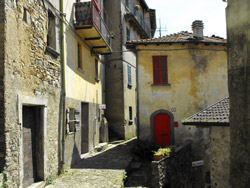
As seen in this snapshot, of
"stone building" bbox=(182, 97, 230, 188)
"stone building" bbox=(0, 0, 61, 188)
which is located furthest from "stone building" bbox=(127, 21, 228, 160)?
"stone building" bbox=(0, 0, 61, 188)

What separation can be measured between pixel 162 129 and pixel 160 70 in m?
3.13

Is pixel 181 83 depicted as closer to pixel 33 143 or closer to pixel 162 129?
pixel 162 129

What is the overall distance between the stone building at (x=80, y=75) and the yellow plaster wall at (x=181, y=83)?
2489mm

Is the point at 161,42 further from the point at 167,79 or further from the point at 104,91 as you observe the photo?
the point at 104,91

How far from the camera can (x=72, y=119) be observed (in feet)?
33.6

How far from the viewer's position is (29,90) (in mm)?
6773

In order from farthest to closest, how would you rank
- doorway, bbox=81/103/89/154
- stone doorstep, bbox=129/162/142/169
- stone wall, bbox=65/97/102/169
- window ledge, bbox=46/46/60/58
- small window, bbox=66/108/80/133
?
doorway, bbox=81/103/89/154, stone doorstep, bbox=129/162/142/169, small window, bbox=66/108/80/133, stone wall, bbox=65/97/102/169, window ledge, bbox=46/46/60/58

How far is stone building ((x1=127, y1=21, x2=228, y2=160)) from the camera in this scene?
535 inches

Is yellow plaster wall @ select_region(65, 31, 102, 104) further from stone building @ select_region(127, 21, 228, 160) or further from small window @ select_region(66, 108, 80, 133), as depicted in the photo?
stone building @ select_region(127, 21, 228, 160)

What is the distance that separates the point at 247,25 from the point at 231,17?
0.30 meters

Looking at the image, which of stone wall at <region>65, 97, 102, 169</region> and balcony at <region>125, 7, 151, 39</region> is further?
balcony at <region>125, 7, 151, 39</region>

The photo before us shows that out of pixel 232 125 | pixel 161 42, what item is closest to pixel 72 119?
pixel 161 42

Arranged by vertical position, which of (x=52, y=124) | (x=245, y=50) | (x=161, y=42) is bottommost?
(x=52, y=124)

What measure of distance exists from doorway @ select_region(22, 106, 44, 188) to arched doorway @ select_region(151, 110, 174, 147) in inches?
287
